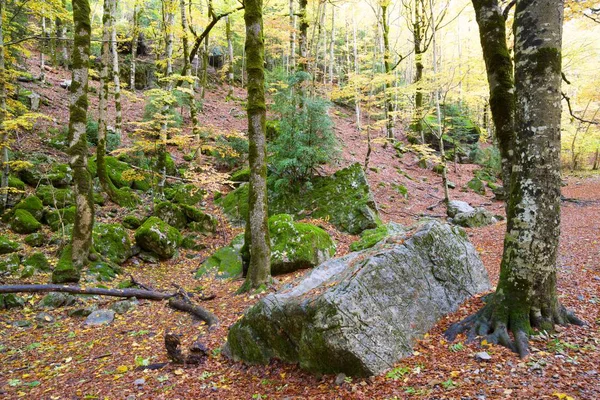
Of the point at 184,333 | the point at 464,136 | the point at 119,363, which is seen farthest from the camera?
the point at 464,136

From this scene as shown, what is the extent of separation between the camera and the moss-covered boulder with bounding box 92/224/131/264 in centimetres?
895

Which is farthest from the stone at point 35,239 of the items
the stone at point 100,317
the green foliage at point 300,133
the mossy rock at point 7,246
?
the green foliage at point 300,133

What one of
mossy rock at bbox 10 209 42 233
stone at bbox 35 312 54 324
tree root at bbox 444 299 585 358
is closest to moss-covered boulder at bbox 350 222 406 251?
tree root at bbox 444 299 585 358

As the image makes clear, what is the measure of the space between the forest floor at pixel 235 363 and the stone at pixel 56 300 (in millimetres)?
197

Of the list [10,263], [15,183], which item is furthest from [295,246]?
[15,183]

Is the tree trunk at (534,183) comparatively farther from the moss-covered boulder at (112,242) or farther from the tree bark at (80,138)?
the moss-covered boulder at (112,242)

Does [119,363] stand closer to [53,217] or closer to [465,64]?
[53,217]

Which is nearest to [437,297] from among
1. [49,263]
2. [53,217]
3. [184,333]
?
[184,333]

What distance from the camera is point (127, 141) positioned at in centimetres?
1666

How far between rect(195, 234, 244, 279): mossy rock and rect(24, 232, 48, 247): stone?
169 inches

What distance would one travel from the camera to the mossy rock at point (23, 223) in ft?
30.3

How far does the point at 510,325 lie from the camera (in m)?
3.68

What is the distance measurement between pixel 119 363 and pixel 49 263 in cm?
478

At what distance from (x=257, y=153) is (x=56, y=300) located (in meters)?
5.21
